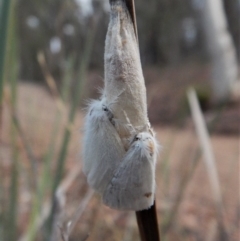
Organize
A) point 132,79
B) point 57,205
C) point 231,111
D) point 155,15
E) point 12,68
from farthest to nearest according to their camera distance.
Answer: point 155,15
point 231,111
point 12,68
point 57,205
point 132,79

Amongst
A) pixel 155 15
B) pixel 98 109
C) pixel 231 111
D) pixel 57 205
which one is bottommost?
pixel 231 111

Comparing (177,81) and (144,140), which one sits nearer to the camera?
(144,140)

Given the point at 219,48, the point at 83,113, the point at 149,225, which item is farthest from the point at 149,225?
the point at 219,48

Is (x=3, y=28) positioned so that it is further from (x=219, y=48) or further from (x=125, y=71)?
(x=219, y=48)

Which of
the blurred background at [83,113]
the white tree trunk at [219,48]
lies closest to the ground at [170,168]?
the blurred background at [83,113]

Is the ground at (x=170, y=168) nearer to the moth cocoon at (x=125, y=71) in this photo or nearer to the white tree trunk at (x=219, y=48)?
the moth cocoon at (x=125, y=71)

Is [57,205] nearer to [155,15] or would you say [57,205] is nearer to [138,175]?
[138,175]

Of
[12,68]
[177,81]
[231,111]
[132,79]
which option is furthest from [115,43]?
[177,81]

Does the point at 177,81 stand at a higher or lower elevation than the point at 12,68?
lower
